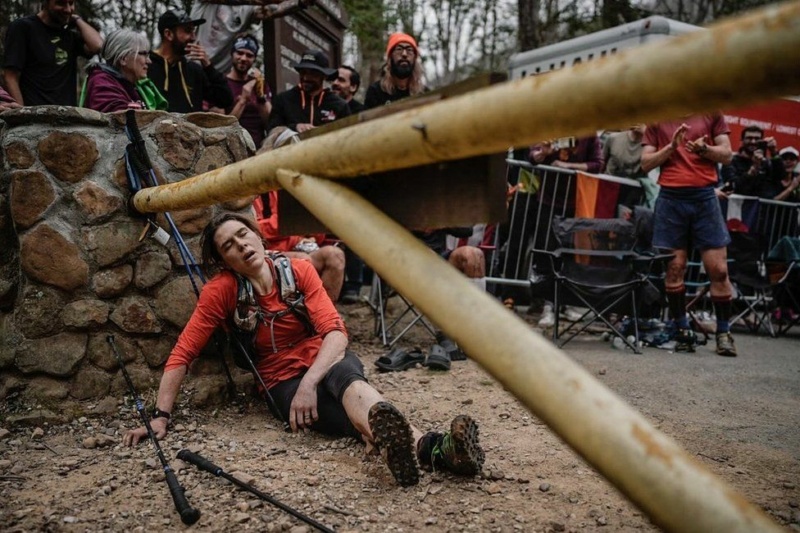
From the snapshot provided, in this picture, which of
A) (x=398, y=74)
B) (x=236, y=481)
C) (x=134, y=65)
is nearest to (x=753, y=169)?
(x=398, y=74)

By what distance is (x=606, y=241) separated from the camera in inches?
198

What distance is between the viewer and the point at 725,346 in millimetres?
4715

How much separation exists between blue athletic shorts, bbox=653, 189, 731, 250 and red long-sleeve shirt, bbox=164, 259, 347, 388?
10.4 ft

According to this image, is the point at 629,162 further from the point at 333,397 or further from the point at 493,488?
the point at 493,488

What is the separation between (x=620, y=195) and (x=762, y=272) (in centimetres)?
179

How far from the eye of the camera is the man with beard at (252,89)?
534cm

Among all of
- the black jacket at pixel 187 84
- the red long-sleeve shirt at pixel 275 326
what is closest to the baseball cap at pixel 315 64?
the black jacket at pixel 187 84

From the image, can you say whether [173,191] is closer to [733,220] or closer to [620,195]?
[620,195]

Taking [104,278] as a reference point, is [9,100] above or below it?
above

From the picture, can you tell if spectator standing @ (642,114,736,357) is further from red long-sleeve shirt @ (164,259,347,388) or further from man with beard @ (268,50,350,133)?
red long-sleeve shirt @ (164,259,347,388)

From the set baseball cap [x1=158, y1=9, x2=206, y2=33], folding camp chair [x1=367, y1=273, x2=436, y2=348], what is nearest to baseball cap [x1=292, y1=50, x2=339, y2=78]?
baseball cap [x1=158, y1=9, x2=206, y2=33]

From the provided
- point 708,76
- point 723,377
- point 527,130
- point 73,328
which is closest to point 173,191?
point 73,328

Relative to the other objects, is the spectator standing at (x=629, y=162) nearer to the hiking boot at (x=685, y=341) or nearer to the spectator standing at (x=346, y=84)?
the hiking boot at (x=685, y=341)

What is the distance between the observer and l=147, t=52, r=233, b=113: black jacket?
452 cm
